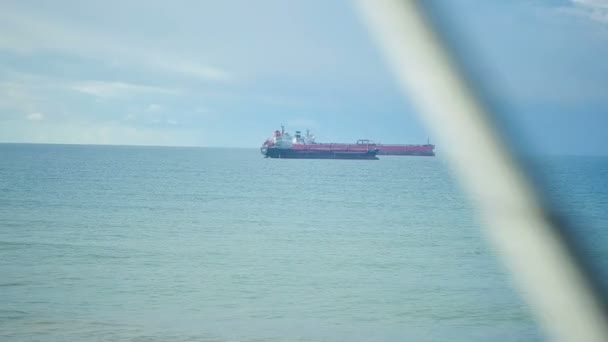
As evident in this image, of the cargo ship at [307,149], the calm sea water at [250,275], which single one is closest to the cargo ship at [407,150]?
the cargo ship at [307,149]

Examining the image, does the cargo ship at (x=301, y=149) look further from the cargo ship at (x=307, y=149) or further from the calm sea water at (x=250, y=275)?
the calm sea water at (x=250, y=275)

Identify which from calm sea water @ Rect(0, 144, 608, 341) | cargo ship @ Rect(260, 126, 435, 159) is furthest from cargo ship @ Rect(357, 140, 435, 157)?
calm sea water @ Rect(0, 144, 608, 341)

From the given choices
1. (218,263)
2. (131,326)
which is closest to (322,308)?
(131,326)

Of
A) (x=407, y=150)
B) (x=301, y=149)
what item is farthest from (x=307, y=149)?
(x=407, y=150)

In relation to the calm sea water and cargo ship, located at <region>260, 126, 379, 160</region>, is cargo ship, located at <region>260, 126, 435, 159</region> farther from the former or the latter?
the calm sea water

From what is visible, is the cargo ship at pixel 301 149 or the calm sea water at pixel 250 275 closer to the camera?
the calm sea water at pixel 250 275

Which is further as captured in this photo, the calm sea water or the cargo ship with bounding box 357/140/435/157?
the cargo ship with bounding box 357/140/435/157

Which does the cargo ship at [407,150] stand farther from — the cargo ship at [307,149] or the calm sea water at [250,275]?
the calm sea water at [250,275]

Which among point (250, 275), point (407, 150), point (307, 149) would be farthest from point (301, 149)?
point (250, 275)

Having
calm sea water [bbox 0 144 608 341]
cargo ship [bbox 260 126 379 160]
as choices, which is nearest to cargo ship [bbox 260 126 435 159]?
cargo ship [bbox 260 126 379 160]

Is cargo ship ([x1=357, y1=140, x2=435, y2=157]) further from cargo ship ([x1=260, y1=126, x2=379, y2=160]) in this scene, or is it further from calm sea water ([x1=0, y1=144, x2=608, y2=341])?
calm sea water ([x1=0, y1=144, x2=608, y2=341])

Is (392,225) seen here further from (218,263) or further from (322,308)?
(322,308)

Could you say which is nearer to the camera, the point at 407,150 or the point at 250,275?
the point at 250,275

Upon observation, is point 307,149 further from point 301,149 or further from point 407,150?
point 407,150
